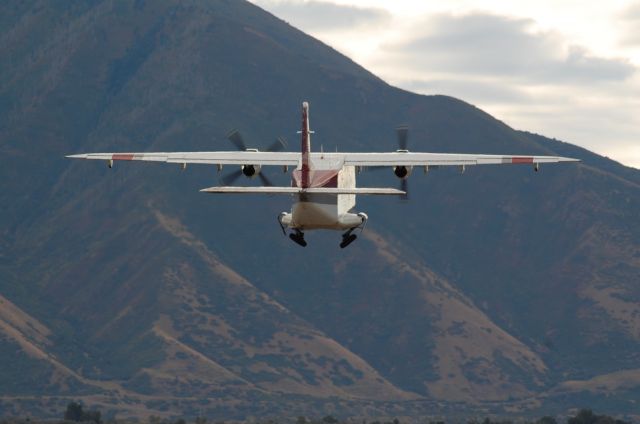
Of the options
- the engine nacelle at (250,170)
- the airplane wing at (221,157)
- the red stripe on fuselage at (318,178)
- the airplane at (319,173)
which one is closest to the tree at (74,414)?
the airplane at (319,173)

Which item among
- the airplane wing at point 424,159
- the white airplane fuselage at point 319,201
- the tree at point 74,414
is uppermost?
the airplane wing at point 424,159

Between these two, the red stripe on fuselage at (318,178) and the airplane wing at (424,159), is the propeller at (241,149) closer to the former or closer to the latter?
the red stripe on fuselage at (318,178)

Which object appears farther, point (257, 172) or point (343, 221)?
point (257, 172)

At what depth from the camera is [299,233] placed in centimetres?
7850

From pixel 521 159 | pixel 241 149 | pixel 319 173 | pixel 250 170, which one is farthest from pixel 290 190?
pixel 521 159

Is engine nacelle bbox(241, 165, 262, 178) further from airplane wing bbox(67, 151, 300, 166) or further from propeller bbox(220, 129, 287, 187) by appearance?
airplane wing bbox(67, 151, 300, 166)

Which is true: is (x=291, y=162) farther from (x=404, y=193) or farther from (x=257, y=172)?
(x=404, y=193)

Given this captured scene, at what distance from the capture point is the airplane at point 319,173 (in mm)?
75625

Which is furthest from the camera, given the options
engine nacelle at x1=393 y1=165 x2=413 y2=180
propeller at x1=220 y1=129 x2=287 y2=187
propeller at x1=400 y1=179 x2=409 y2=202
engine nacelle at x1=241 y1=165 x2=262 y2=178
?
engine nacelle at x1=393 y1=165 x2=413 y2=180

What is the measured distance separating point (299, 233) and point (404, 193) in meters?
6.19

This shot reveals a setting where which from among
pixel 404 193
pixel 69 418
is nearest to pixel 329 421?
pixel 69 418

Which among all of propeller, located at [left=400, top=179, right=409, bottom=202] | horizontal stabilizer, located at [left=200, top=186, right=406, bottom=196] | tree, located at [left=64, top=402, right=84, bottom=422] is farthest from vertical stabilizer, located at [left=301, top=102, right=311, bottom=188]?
tree, located at [left=64, top=402, right=84, bottom=422]

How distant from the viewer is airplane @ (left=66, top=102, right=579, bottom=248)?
75625 mm

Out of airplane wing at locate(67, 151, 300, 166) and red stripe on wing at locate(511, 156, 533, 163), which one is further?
red stripe on wing at locate(511, 156, 533, 163)
